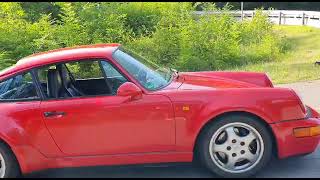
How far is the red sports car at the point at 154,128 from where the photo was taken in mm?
4281

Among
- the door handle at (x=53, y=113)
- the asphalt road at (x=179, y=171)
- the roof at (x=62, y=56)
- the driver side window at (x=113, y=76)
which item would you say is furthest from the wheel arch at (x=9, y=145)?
the driver side window at (x=113, y=76)

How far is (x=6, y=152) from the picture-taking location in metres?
4.39

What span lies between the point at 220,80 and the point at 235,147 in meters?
0.89

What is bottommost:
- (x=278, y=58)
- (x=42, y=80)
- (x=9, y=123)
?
(x=278, y=58)

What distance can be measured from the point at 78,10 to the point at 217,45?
5795 mm

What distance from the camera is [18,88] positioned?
456 centimetres

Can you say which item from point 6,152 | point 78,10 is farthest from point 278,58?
point 6,152

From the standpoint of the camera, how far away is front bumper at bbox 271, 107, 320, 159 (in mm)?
4285

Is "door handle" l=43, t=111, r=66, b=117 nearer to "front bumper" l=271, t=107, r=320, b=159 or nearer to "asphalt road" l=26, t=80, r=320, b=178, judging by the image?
"asphalt road" l=26, t=80, r=320, b=178

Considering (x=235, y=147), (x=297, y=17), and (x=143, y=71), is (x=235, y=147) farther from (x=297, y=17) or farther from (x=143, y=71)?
(x=297, y=17)

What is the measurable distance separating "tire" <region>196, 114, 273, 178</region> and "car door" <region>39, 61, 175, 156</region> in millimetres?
370

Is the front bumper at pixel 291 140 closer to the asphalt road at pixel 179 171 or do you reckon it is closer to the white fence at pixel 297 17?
the asphalt road at pixel 179 171

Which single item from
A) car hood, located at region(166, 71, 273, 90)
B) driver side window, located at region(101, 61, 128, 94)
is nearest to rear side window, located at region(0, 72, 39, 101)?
driver side window, located at region(101, 61, 128, 94)

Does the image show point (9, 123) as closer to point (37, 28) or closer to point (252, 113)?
point (252, 113)
